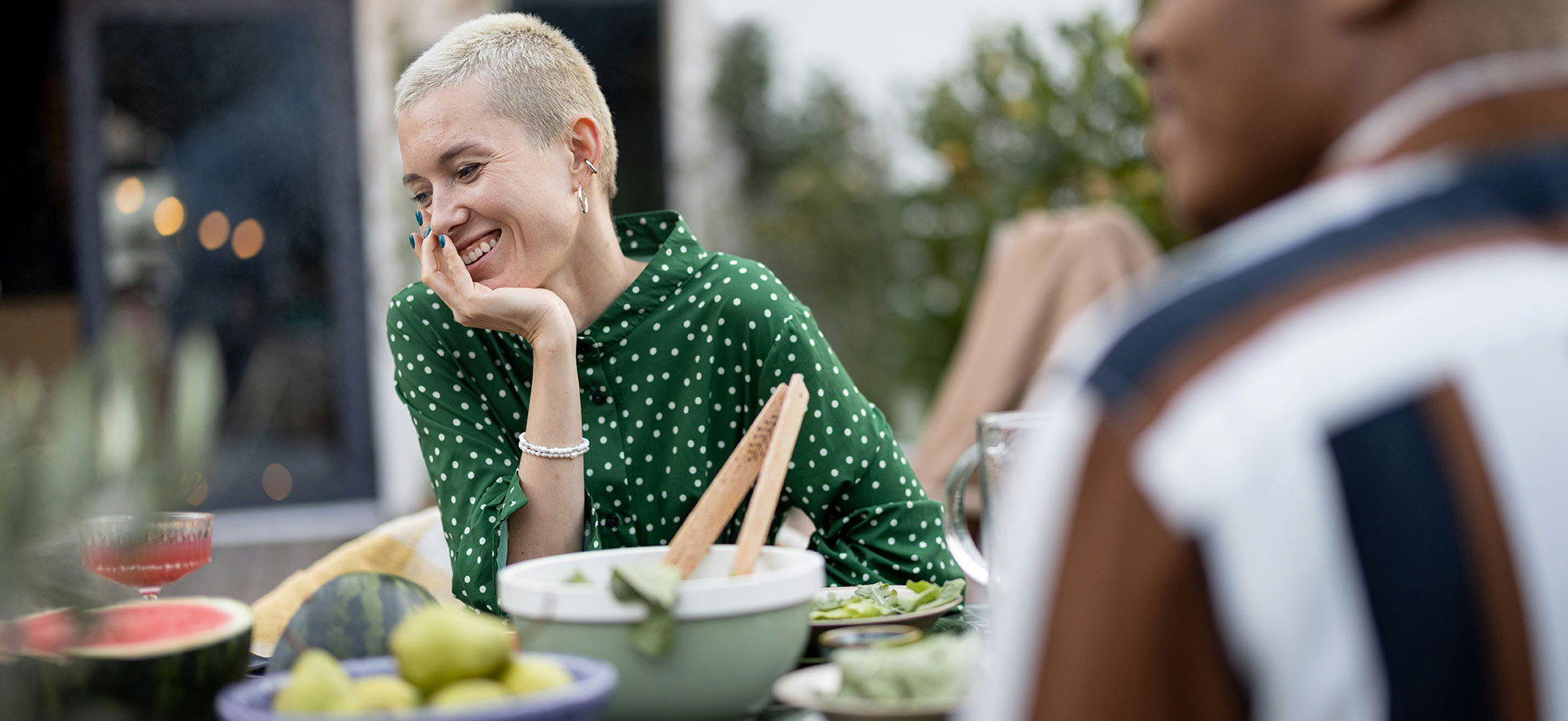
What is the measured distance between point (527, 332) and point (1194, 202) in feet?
3.29

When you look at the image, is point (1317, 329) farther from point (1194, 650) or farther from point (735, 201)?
point (735, 201)

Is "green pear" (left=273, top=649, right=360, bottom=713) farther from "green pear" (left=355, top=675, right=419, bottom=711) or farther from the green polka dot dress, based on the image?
the green polka dot dress

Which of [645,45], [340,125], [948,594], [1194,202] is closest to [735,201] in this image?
[645,45]

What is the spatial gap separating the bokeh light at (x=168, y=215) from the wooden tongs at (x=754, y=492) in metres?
6.41

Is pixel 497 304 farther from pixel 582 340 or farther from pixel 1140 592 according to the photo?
pixel 1140 592

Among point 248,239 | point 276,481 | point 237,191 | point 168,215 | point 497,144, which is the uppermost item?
point 237,191

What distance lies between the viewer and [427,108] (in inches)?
63.2

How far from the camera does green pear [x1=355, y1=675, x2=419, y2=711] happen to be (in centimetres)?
75

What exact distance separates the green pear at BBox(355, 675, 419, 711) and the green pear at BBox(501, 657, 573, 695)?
57 mm

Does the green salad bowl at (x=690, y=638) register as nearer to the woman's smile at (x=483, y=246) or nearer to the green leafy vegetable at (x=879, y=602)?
the green leafy vegetable at (x=879, y=602)

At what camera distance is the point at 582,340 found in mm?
1688

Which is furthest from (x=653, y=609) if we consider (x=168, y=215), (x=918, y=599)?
(x=168, y=215)

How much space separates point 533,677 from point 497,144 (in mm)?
960

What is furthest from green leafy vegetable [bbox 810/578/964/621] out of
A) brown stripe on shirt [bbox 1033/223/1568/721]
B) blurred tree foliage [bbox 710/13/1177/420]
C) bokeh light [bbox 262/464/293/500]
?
bokeh light [bbox 262/464/293/500]
